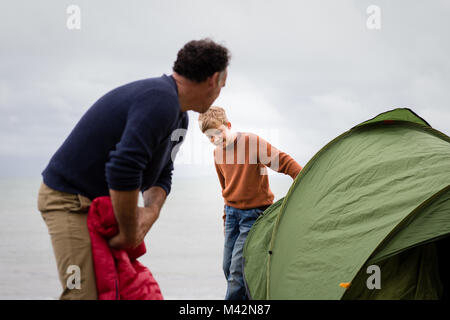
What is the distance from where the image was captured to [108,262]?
1.53 m

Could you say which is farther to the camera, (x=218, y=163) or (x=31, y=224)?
(x=31, y=224)

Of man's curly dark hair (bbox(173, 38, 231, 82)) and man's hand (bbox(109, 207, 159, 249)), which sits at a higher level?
man's curly dark hair (bbox(173, 38, 231, 82))

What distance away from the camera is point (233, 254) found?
3307 mm

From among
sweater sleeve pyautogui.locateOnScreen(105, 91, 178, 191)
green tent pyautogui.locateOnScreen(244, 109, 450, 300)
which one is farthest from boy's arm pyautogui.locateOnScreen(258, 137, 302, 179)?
sweater sleeve pyautogui.locateOnScreen(105, 91, 178, 191)

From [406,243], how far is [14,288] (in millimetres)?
4076

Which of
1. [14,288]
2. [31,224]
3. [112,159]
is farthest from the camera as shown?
[31,224]

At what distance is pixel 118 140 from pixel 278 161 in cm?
188

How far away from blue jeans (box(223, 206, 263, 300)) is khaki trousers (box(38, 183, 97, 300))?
1.77m

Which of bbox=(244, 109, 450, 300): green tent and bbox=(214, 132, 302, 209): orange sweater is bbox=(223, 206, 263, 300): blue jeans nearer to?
bbox=(214, 132, 302, 209): orange sweater

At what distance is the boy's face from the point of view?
3.36m

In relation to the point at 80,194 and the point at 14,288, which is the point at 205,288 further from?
the point at 80,194

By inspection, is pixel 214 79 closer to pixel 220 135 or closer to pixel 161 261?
pixel 220 135
